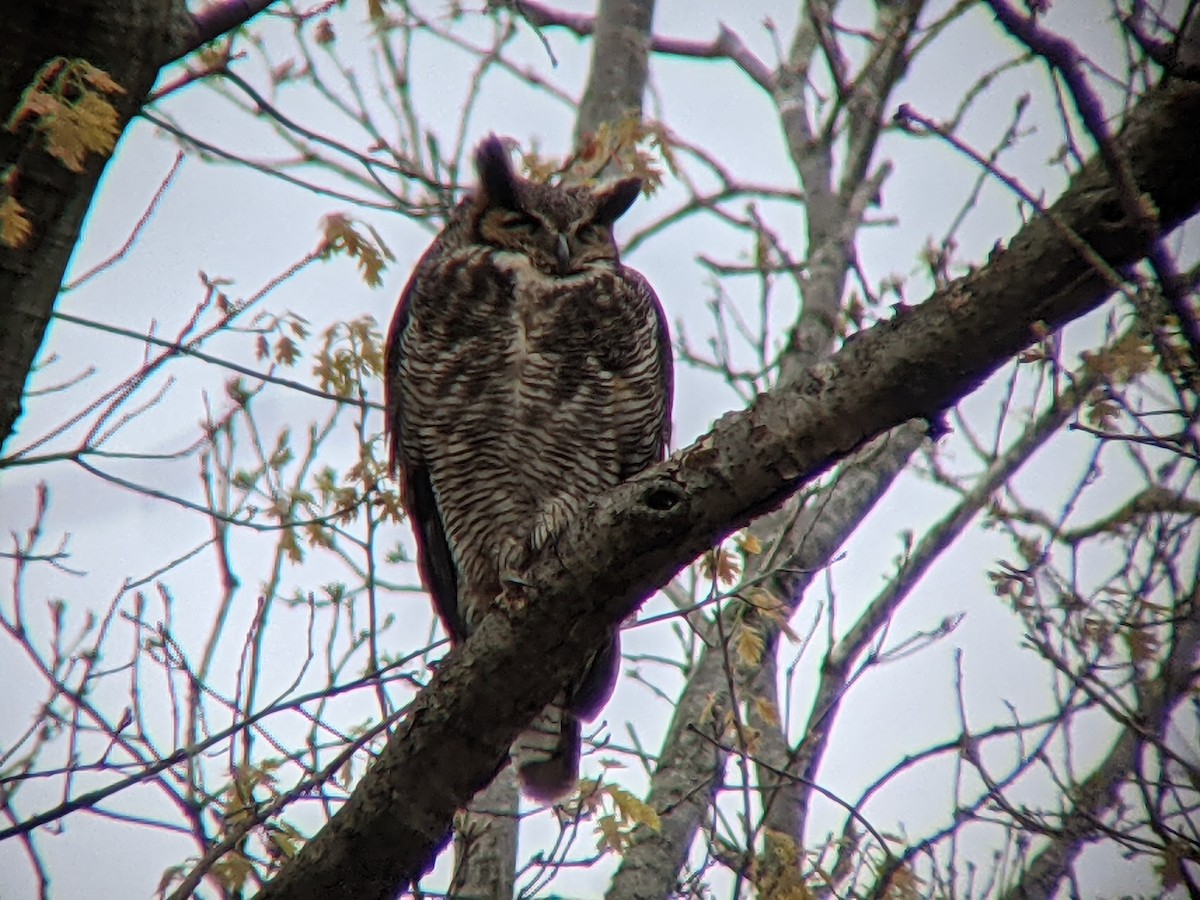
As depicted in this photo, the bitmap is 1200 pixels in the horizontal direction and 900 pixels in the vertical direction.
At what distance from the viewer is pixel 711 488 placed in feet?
7.26

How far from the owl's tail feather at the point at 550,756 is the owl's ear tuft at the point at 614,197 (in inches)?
65.6

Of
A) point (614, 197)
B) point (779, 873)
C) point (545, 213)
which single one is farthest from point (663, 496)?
point (614, 197)

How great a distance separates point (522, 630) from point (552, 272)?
174cm

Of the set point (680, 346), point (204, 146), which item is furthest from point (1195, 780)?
point (680, 346)

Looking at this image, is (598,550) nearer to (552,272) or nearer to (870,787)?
(870,787)

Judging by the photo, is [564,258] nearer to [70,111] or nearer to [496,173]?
[496,173]

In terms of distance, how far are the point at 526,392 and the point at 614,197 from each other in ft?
2.91

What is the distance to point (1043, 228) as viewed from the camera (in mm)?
1893

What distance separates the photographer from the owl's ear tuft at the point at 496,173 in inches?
160

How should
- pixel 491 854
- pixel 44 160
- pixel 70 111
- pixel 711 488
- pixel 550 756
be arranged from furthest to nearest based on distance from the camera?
pixel 550 756
pixel 491 854
pixel 711 488
pixel 44 160
pixel 70 111

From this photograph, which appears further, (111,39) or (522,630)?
(522,630)

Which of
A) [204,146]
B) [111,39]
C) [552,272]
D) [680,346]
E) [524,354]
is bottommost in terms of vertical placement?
[111,39]

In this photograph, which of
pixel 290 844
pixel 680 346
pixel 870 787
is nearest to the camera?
pixel 290 844

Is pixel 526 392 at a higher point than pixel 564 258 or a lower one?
lower
